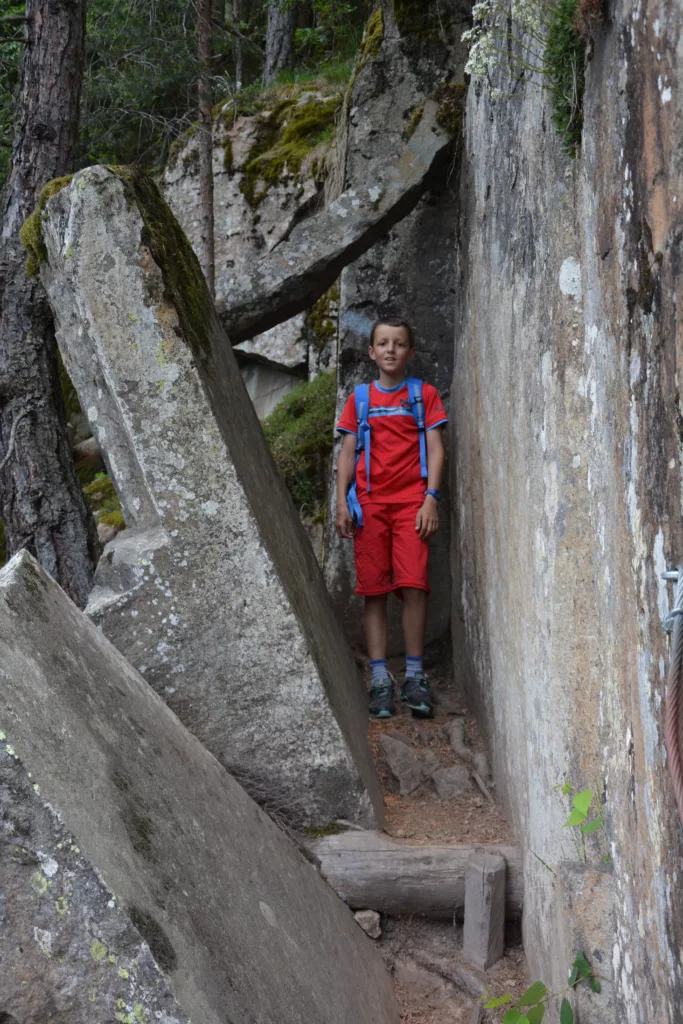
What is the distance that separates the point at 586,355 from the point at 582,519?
0.49 metres

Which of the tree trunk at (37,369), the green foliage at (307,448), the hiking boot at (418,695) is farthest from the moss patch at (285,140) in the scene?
the hiking boot at (418,695)

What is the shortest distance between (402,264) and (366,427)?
1551 millimetres

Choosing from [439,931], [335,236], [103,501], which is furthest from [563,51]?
[103,501]

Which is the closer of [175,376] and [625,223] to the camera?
[625,223]

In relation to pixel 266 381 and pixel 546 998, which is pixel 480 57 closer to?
pixel 546 998

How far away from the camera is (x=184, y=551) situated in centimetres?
346

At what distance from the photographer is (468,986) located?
10.3ft

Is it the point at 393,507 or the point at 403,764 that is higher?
the point at 393,507

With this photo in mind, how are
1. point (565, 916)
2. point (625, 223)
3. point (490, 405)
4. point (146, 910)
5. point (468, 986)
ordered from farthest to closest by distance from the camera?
point (490, 405), point (468, 986), point (565, 916), point (625, 223), point (146, 910)

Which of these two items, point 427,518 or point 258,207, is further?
point 258,207

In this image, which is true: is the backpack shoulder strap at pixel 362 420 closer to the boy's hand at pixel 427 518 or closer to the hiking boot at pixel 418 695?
the boy's hand at pixel 427 518

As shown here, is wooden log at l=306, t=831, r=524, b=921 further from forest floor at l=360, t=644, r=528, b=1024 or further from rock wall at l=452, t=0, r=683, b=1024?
rock wall at l=452, t=0, r=683, b=1024

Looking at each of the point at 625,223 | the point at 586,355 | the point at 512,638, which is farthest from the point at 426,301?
the point at 625,223

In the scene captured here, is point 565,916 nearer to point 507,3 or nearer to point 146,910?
point 146,910
